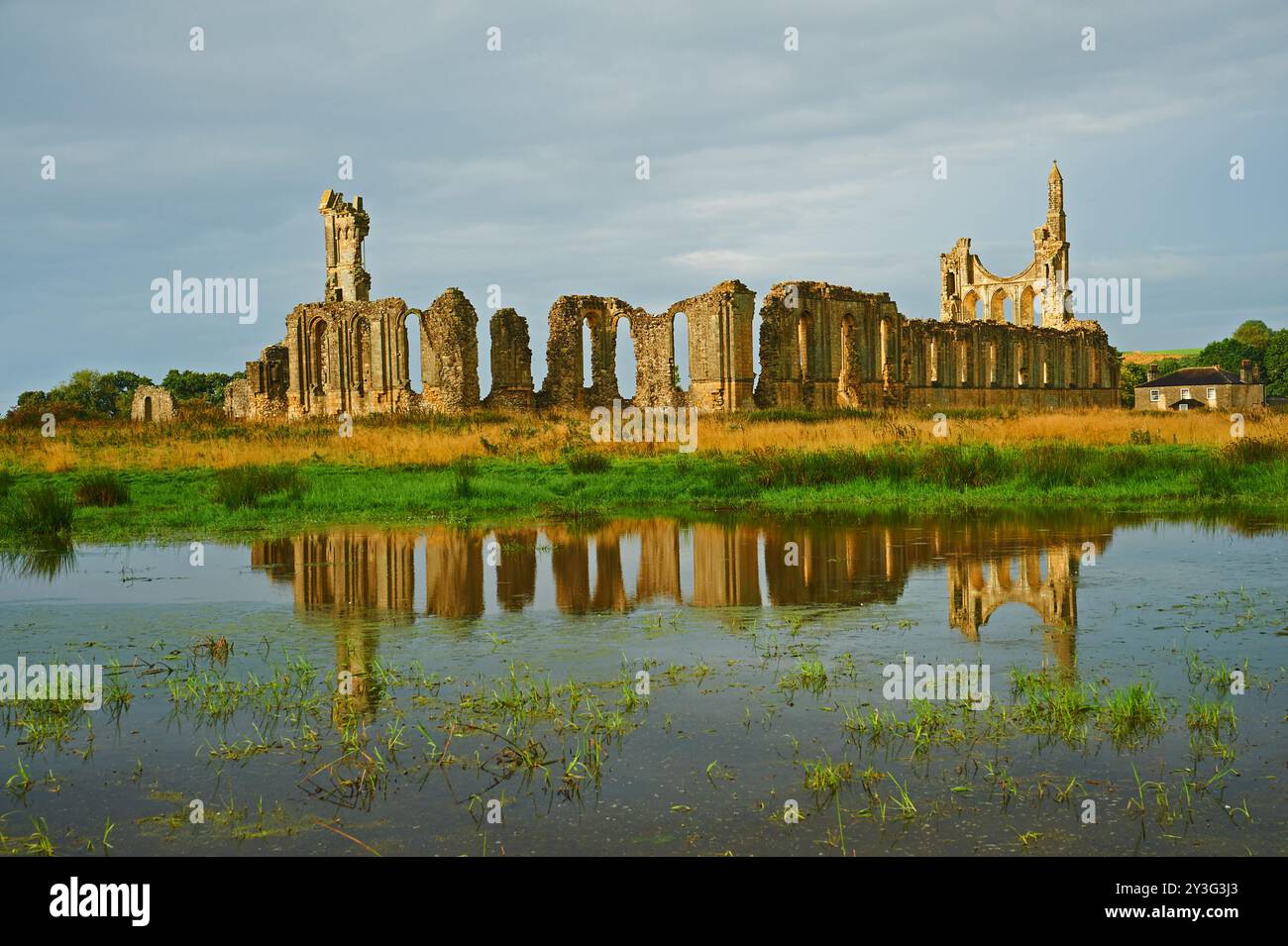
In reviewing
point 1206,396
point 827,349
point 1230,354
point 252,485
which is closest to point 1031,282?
point 1206,396

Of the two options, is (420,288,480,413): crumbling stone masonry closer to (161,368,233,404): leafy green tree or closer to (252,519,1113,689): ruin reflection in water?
(252,519,1113,689): ruin reflection in water

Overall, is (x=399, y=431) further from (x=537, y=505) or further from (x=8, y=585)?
(x=8, y=585)

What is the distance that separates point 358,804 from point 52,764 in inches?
63.7

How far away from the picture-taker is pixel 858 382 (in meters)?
41.1

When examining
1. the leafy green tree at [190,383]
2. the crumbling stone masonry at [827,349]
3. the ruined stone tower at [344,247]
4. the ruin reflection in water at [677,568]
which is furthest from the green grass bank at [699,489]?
the leafy green tree at [190,383]

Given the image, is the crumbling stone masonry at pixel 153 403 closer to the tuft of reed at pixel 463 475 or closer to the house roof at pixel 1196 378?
the tuft of reed at pixel 463 475

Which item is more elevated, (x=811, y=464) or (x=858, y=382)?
(x=858, y=382)

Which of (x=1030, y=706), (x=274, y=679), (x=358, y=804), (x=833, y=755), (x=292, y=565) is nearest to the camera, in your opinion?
(x=358, y=804)

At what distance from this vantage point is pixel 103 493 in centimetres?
1719

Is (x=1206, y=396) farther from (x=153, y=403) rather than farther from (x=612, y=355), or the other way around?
(x=153, y=403)

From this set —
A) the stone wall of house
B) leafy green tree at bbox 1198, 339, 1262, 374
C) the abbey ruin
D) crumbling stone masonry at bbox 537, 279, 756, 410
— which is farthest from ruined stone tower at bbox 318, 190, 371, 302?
leafy green tree at bbox 1198, 339, 1262, 374

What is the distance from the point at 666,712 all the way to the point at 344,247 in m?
48.3

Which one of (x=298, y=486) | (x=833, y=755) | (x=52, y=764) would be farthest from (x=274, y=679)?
(x=298, y=486)

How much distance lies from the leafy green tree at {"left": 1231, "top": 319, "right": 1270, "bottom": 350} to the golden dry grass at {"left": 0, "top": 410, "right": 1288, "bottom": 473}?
282 ft
